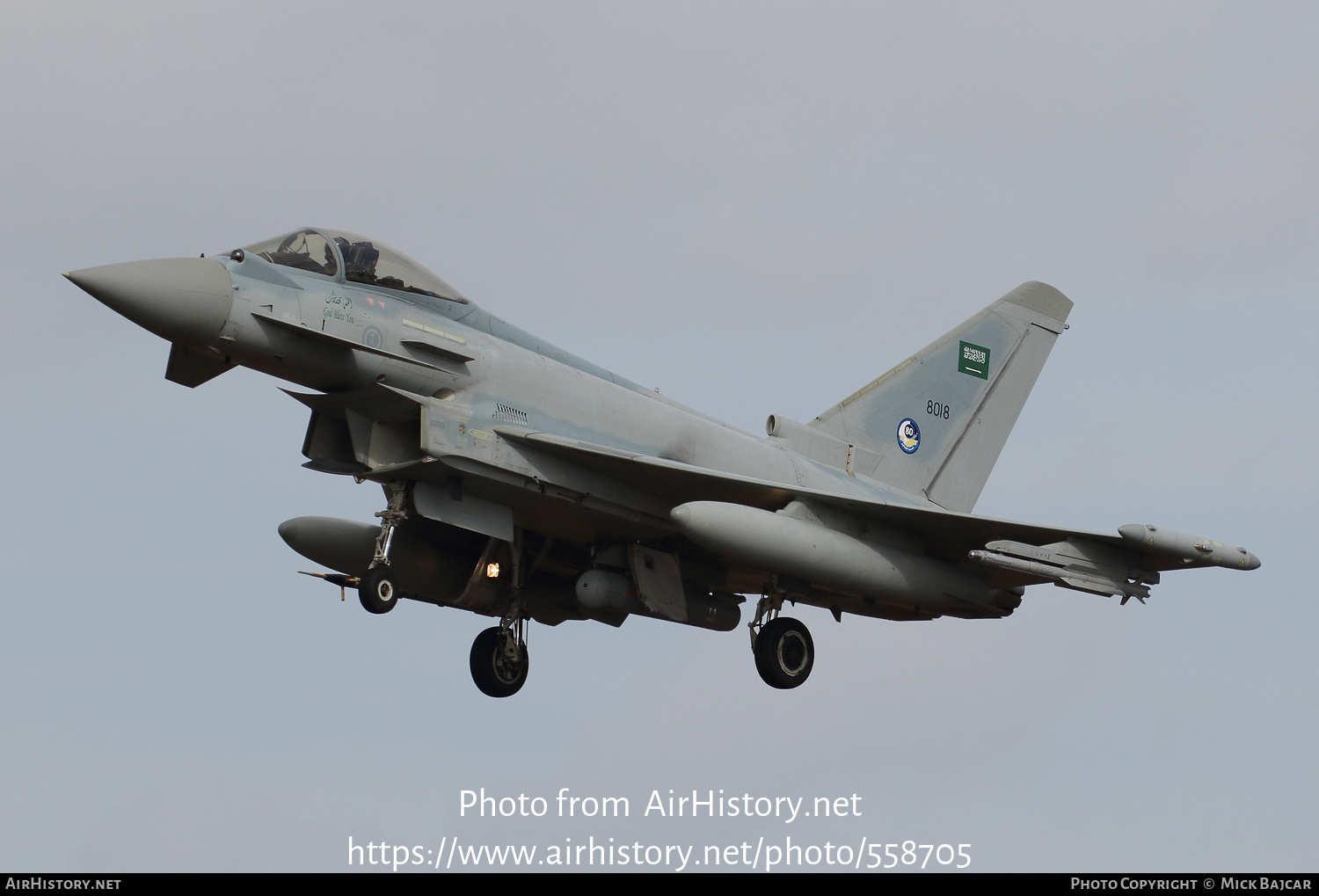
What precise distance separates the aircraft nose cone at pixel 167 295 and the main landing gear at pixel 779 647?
717 centimetres

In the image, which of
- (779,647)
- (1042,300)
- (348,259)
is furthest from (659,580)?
(1042,300)

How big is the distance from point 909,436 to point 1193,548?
5472 mm

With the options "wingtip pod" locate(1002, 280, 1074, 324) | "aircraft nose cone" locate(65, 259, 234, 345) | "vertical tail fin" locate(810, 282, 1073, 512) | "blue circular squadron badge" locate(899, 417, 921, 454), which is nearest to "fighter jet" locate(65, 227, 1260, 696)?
"aircraft nose cone" locate(65, 259, 234, 345)

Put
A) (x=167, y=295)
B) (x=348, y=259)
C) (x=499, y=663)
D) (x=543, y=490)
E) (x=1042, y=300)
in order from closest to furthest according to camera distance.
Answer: (x=167, y=295), (x=348, y=259), (x=543, y=490), (x=499, y=663), (x=1042, y=300)

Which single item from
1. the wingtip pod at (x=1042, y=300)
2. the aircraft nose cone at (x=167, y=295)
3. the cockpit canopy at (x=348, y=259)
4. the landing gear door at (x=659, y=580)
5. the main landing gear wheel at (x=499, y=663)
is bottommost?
the main landing gear wheel at (x=499, y=663)

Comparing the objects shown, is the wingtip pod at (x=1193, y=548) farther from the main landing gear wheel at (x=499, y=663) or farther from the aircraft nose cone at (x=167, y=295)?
the aircraft nose cone at (x=167, y=295)

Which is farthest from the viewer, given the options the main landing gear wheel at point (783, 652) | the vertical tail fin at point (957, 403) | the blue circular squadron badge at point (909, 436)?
the blue circular squadron badge at point (909, 436)

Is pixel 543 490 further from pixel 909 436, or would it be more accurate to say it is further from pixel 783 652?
pixel 909 436

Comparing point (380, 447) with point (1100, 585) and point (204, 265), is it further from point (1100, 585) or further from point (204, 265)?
point (1100, 585)

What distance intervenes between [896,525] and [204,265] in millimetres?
8107

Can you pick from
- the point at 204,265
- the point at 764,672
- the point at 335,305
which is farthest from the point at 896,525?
the point at 204,265

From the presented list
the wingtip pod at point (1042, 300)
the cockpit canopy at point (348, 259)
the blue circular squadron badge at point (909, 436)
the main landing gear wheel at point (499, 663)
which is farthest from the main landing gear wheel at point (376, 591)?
the wingtip pod at point (1042, 300)

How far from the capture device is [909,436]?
21828mm

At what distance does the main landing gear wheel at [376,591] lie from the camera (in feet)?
53.9
